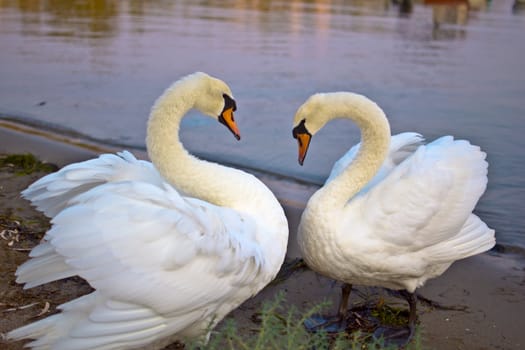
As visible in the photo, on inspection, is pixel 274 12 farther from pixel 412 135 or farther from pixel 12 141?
pixel 412 135

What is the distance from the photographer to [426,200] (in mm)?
3822

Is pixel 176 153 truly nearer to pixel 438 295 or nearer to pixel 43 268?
pixel 43 268

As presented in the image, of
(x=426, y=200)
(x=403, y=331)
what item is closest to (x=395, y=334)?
(x=403, y=331)

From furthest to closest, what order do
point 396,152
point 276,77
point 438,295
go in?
point 276,77 → point 396,152 → point 438,295

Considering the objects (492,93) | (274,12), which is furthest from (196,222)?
(274,12)

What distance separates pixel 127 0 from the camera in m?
28.7

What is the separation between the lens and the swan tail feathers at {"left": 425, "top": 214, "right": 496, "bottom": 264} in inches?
156

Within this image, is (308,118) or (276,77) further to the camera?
(276,77)

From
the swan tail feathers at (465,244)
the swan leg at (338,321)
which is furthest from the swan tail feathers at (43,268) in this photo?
the swan tail feathers at (465,244)

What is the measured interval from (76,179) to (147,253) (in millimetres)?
858

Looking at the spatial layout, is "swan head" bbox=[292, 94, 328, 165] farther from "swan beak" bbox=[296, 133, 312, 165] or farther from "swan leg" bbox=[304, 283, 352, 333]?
"swan leg" bbox=[304, 283, 352, 333]

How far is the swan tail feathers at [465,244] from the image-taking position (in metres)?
3.96

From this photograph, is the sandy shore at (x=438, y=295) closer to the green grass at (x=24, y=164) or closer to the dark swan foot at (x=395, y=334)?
the dark swan foot at (x=395, y=334)

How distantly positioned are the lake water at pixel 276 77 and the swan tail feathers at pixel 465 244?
1.23 meters
